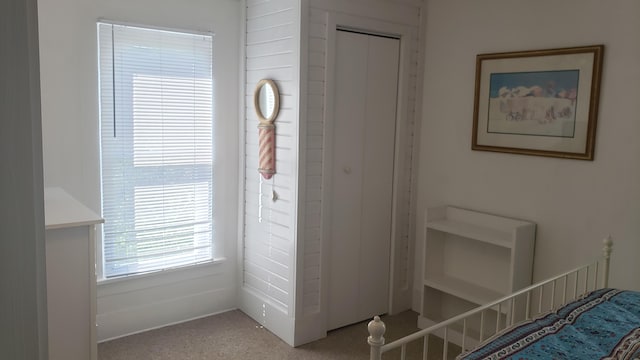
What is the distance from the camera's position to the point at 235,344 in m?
3.36

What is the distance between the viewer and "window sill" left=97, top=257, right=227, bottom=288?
338cm

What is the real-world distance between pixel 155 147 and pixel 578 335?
277cm

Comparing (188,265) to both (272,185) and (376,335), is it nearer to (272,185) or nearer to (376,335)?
(272,185)

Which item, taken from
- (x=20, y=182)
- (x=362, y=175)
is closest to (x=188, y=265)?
(x=362, y=175)

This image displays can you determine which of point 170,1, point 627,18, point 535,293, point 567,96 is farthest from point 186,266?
point 627,18

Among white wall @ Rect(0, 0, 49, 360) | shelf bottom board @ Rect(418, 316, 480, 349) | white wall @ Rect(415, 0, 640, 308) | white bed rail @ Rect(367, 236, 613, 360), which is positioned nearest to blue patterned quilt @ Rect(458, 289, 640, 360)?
white bed rail @ Rect(367, 236, 613, 360)

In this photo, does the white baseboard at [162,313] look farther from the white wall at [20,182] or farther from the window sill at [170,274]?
the white wall at [20,182]

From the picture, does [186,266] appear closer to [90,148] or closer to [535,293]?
[90,148]

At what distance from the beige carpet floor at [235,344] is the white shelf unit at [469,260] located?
307mm

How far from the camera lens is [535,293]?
3.25 m

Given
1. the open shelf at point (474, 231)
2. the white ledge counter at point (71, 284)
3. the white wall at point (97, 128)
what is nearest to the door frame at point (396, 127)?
the open shelf at point (474, 231)

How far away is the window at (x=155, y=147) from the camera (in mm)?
3287

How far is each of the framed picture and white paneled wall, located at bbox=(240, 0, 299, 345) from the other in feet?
4.27

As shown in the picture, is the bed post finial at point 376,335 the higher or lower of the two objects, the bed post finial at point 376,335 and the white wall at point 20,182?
the lower
